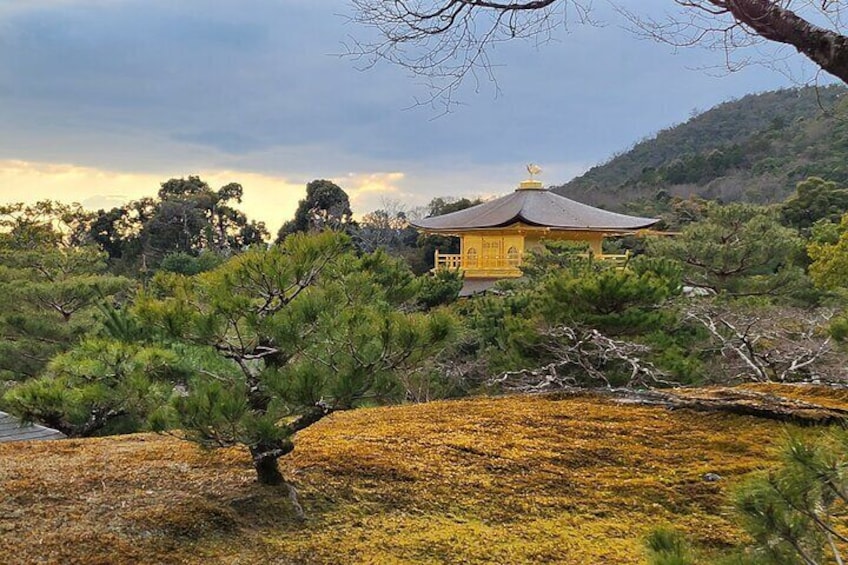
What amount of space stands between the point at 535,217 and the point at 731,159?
57.1 ft

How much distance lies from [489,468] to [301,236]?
946mm

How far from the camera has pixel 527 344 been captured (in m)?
4.26

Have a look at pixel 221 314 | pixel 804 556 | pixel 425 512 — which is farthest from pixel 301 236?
pixel 804 556

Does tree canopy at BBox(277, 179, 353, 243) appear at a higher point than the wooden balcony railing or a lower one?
higher

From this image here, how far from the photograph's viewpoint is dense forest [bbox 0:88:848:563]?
1.55m

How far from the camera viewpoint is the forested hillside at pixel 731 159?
2261 centimetres

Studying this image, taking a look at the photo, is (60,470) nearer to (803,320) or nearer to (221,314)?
(221,314)

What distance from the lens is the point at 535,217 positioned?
506 inches

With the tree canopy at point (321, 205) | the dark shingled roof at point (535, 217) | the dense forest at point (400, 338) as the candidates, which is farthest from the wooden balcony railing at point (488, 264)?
the tree canopy at point (321, 205)

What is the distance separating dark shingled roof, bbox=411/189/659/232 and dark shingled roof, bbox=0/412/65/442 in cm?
1013

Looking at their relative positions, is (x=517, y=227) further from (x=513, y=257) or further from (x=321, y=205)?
(x=321, y=205)

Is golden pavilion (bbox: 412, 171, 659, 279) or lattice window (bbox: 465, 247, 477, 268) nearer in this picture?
golden pavilion (bbox: 412, 171, 659, 279)

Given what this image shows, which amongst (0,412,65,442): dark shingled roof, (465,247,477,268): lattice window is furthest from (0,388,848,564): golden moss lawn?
(465,247,477,268): lattice window

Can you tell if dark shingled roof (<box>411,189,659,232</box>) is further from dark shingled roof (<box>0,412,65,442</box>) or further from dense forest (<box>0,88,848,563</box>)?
dark shingled roof (<box>0,412,65,442</box>)
